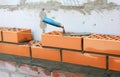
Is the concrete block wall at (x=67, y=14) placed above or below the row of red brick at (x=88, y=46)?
above

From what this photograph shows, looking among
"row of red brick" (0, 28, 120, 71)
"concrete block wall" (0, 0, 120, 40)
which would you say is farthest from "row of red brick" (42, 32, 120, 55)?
"concrete block wall" (0, 0, 120, 40)

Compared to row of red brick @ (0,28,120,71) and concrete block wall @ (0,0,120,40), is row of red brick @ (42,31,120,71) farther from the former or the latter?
concrete block wall @ (0,0,120,40)

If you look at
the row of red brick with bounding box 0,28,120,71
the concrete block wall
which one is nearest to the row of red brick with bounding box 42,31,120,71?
the row of red brick with bounding box 0,28,120,71

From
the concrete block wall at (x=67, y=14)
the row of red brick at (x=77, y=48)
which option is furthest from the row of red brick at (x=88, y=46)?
the concrete block wall at (x=67, y=14)

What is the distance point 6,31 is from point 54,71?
597mm

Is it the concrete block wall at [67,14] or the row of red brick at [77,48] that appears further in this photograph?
the concrete block wall at [67,14]

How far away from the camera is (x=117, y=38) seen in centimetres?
161

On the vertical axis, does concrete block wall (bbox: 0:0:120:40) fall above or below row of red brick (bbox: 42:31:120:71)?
above

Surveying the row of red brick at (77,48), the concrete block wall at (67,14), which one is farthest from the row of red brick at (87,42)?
the concrete block wall at (67,14)

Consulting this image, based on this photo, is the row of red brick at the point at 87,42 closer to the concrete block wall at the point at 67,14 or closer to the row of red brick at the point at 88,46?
the row of red brick at the point at 88,46

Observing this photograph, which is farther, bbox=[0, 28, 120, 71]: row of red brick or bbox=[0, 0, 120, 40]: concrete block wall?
bbox=[0, 0, 120, 40]: concrete block wall

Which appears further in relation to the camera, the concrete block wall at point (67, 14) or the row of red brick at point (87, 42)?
the concrete block wall at point (67, 14)

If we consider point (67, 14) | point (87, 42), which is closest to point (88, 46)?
point (87, 42)

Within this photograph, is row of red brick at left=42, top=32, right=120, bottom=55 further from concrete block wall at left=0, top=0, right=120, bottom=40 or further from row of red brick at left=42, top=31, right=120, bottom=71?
concrete block wall at left=0, top=0, right=120, bottom=40
